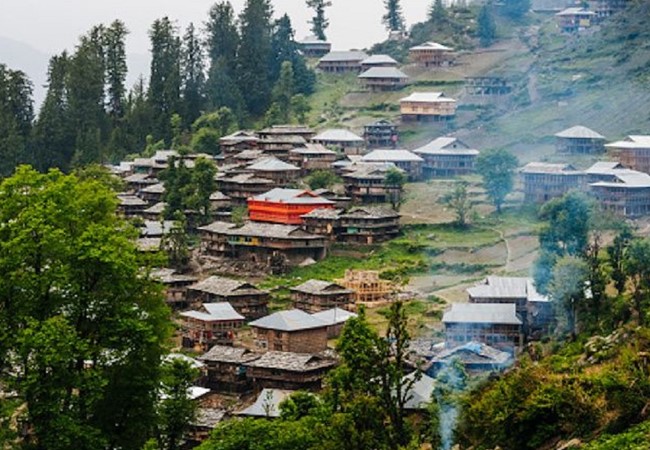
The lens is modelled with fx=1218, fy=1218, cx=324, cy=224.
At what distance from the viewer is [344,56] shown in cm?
7481

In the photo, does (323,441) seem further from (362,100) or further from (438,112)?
(362,100)

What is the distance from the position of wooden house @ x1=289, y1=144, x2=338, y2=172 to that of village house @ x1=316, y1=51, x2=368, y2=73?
20465 millimetres

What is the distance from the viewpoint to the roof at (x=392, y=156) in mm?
52781

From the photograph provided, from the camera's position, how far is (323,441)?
19844mm

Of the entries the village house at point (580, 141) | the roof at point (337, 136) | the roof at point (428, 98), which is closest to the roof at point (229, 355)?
the village house at point (580, 141)

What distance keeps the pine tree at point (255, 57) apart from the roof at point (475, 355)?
125 feet

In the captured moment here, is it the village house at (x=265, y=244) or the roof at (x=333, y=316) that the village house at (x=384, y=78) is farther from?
the roof at (x=333, y=316)

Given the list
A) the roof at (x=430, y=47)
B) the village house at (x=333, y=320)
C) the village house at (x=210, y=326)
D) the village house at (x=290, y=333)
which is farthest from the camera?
the roof at (x=430, y=47)

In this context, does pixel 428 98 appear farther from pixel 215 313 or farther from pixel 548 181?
pixel 215 313

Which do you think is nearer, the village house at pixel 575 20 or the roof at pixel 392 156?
the roof at pixel 392 156

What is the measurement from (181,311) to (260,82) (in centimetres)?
3001

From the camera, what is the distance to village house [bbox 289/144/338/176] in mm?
54125

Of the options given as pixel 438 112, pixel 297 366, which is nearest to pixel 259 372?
pixel 297 366

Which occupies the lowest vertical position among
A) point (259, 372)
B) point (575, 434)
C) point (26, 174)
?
point (259, 372)
